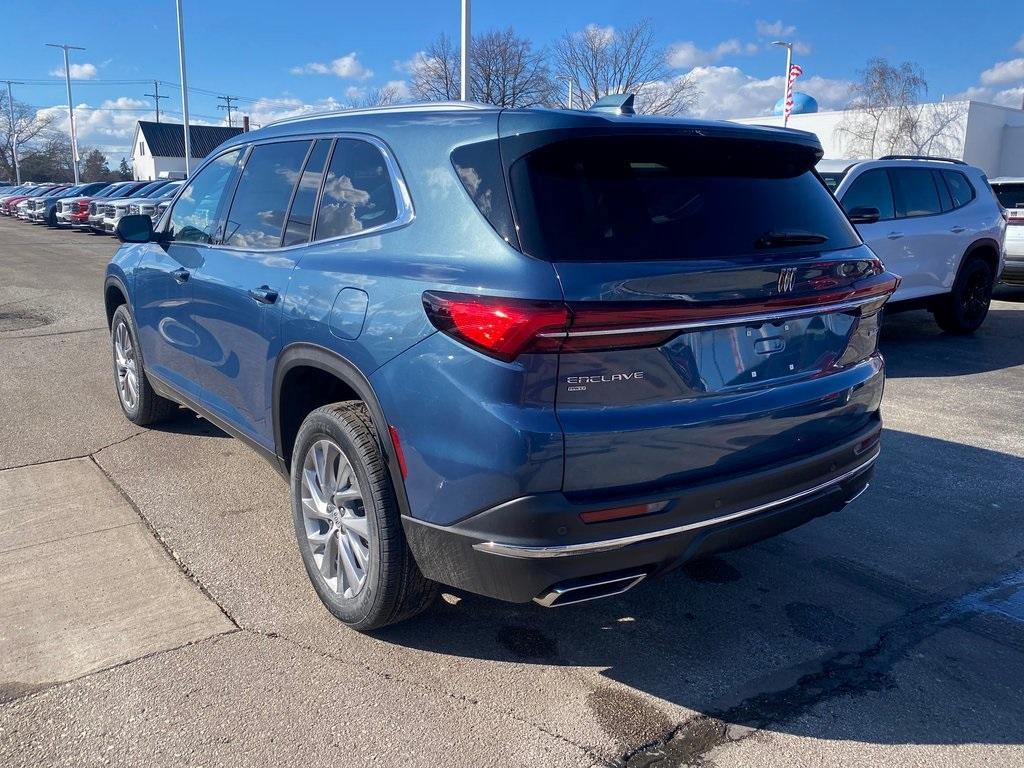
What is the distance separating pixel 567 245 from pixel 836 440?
1.31m

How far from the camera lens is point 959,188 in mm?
9430

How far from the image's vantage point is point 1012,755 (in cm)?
267

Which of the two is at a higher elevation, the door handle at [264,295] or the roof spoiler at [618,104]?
the roof spoiler at [618,104]

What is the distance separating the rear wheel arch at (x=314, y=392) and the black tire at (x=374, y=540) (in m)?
0.06

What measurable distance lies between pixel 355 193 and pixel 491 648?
5.89 feet

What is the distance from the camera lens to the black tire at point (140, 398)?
5473mm

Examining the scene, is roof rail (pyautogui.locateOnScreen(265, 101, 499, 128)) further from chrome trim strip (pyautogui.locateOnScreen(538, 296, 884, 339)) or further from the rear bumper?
the rear bumper

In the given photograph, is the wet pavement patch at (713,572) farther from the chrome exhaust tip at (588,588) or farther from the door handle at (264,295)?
the door handle at (264,295)

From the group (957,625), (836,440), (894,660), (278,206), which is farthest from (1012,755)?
(278,206)

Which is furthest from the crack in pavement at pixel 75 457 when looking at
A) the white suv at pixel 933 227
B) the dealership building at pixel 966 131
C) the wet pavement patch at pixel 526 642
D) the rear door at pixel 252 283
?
the dealership building at pixel 966 131

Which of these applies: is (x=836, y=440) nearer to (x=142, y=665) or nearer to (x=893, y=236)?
(x=142, y=665)

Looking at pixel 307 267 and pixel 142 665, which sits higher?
pixel 307 267

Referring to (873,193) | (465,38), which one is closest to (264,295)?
(873,193)

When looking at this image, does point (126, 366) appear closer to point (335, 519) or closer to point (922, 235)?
point (335, 519)
